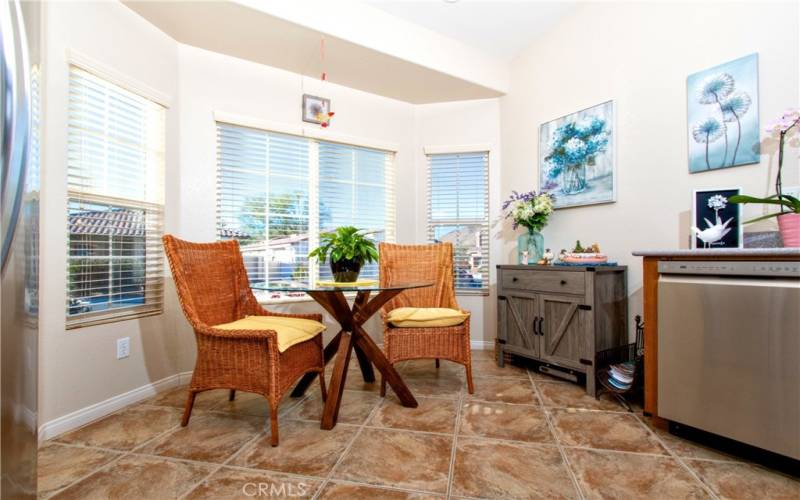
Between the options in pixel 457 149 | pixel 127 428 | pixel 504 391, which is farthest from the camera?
pixel 457 149

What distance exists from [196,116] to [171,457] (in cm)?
228

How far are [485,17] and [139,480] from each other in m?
3.66

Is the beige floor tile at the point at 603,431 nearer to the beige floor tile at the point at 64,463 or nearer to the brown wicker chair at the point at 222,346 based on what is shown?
the brown wicker chair at the point at 222,346

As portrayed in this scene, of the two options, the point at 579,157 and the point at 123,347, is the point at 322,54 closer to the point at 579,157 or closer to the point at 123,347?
the point at 579,157

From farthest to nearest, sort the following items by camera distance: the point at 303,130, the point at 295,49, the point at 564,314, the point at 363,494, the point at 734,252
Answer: the point at 303,130 → the point at 295,49 → the point at 564,314 → the point at 734,252 → the point at 363,494

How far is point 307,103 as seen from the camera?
10.5 feet

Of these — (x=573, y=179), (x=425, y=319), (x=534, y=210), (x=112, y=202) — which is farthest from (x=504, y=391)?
(x=112, y=202)

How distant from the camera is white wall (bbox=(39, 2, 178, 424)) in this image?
1857 mm

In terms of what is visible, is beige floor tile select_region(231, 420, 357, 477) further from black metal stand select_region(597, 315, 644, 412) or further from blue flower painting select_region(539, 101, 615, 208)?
blue flower painting select_region(539, 101, 615, 208)

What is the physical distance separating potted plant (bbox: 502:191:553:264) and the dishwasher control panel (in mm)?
1194

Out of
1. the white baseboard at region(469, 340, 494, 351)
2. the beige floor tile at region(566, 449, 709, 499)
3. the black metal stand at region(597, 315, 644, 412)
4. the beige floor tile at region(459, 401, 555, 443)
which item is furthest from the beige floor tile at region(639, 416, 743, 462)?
the white baseboard at region(469, 340, 494, 351)

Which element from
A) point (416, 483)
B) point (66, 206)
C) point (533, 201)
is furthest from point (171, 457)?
point (533, 201)

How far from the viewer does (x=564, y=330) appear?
2.53 m

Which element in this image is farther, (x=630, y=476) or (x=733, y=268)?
(x=733, y=268)
